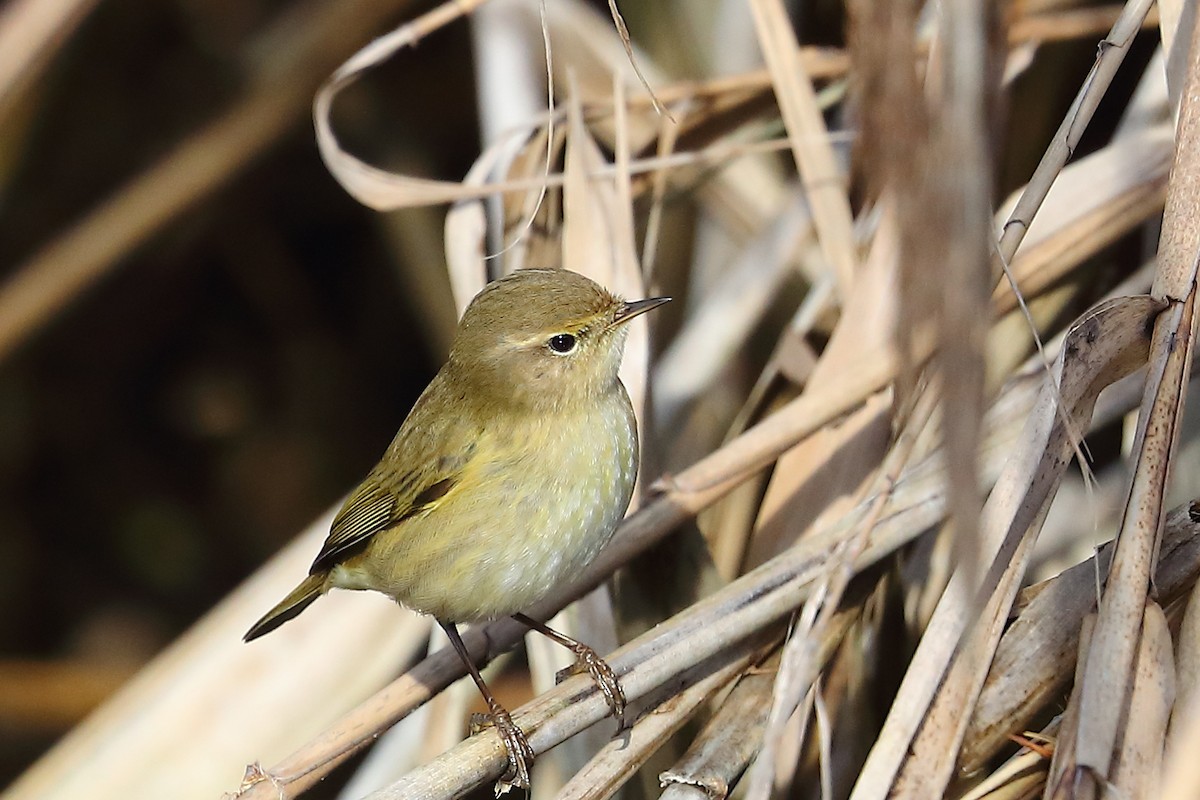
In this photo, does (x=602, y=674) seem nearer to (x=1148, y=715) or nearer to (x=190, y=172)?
(x=1148, y=715)

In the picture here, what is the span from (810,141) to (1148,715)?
1.53 meters

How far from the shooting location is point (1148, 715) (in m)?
1.60

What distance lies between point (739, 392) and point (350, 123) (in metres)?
1.81

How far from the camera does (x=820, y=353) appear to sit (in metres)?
2.88

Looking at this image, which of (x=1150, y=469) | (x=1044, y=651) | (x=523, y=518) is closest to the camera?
(x=1150, y=469)

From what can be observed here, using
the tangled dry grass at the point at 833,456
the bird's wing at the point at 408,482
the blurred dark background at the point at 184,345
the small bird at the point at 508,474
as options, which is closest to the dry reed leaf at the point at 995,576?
the tangled dry grass at the point at 833,456

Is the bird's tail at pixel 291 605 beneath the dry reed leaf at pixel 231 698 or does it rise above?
above

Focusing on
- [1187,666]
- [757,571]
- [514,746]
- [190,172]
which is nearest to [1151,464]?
[1187,666]

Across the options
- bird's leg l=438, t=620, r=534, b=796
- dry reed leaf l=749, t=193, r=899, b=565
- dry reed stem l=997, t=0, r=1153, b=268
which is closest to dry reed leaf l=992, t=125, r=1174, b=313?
dry reed leaf l=749, t=193, r=899, b=565

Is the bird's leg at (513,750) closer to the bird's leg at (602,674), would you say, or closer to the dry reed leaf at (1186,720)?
the bird's leg at (602,674)

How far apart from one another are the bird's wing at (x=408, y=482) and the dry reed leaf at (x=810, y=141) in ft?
2.88

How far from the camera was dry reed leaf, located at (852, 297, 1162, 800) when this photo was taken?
68.8 inches

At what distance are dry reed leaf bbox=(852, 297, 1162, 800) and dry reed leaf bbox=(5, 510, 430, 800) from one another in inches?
53.4

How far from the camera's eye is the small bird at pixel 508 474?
93.4 inches
